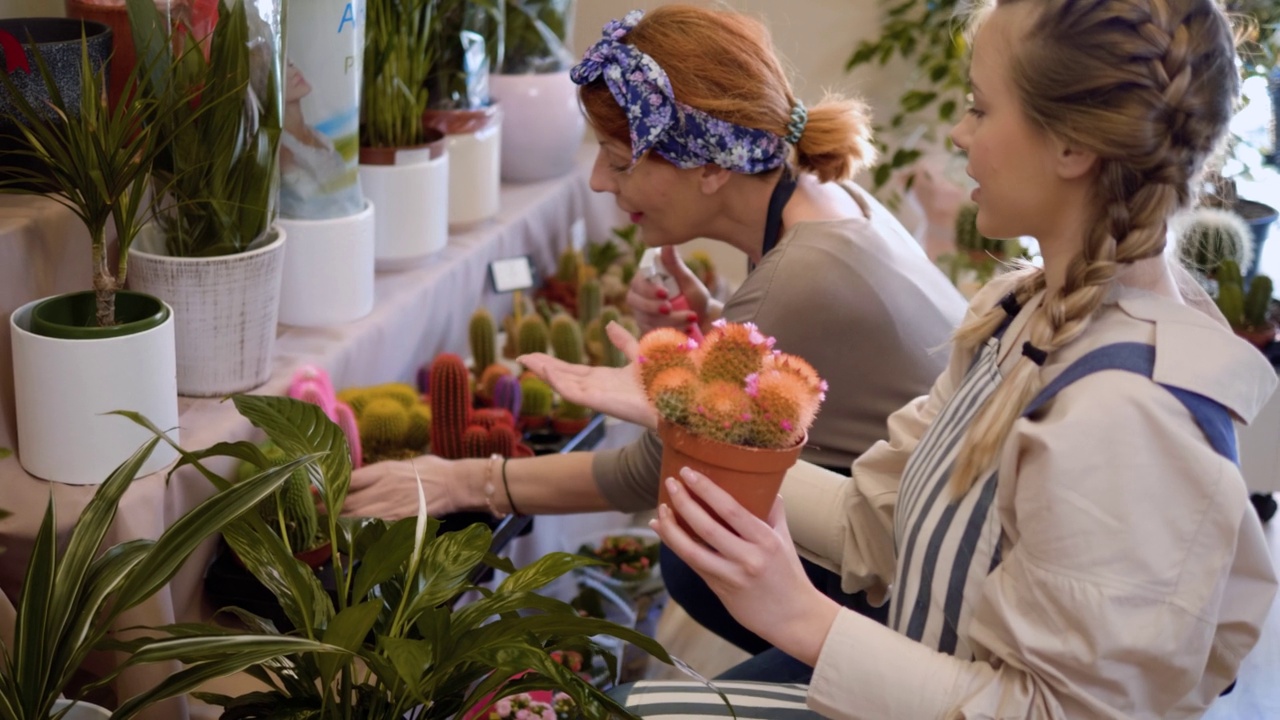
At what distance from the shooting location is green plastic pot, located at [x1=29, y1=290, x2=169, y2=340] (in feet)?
4.38

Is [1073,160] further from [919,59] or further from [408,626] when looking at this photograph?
[919,59]

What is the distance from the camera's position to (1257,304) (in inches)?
97.8

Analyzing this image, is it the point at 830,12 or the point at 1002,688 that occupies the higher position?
the point at 830,12

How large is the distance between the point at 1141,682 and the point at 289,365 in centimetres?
126

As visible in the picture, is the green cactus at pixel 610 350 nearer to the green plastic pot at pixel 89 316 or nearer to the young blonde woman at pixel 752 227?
the young blonde woman at pixel 752 227

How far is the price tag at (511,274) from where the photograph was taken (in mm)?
2482

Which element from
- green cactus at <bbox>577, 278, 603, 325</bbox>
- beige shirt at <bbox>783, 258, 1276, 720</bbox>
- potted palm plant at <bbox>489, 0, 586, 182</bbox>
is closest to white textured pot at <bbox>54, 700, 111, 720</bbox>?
beige shirt at <bbox>783, 258, 1276, 720</bbox>

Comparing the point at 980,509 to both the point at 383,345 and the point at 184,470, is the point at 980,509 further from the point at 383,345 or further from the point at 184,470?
the point at 383,345

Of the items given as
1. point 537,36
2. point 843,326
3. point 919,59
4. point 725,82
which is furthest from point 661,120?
point 919,59

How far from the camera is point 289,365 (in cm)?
181

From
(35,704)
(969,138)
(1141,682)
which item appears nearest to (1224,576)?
(1141,682)

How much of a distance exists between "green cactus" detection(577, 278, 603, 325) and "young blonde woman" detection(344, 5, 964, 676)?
690 millimetres

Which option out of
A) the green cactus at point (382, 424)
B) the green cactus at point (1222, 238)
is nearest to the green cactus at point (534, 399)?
the green cactus at point (382, 424)

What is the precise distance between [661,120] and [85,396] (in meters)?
0.82
